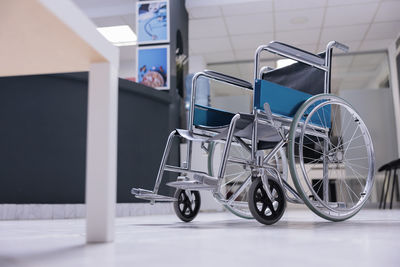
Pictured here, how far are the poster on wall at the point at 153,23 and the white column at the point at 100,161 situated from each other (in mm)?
3355

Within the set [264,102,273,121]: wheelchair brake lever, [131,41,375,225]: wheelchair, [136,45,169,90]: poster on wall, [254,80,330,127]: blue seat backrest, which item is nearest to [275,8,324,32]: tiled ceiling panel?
[136,45,169,90]: poster on wall

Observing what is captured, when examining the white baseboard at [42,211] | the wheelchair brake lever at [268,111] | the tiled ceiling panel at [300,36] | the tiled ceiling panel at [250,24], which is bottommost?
the white baseboard at [42,211]

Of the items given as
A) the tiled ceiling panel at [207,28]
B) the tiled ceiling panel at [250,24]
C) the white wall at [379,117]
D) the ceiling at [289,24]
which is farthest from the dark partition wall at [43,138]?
the white wall at [379,117]

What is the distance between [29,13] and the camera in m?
0.60

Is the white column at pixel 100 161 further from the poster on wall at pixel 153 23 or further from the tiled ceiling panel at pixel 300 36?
the tiled ceiling panel at pixel 300 36

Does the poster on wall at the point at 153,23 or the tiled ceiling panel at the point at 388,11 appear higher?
the tiled ceiling panel at the point at 388,11

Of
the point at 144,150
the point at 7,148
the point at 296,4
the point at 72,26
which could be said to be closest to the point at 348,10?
the point at 296,4

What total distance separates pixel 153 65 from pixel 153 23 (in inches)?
19.4

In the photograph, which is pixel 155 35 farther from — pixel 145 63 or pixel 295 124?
pixel 295 124

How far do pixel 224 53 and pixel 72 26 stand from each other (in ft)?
18.9

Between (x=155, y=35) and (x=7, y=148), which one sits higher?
(x=155, y=35)

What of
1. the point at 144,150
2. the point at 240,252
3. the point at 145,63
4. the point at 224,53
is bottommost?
the point at 240,252

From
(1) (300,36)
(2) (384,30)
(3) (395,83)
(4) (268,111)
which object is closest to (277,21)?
(1) (300,36)

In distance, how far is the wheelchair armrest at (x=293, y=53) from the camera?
162 centimetres
